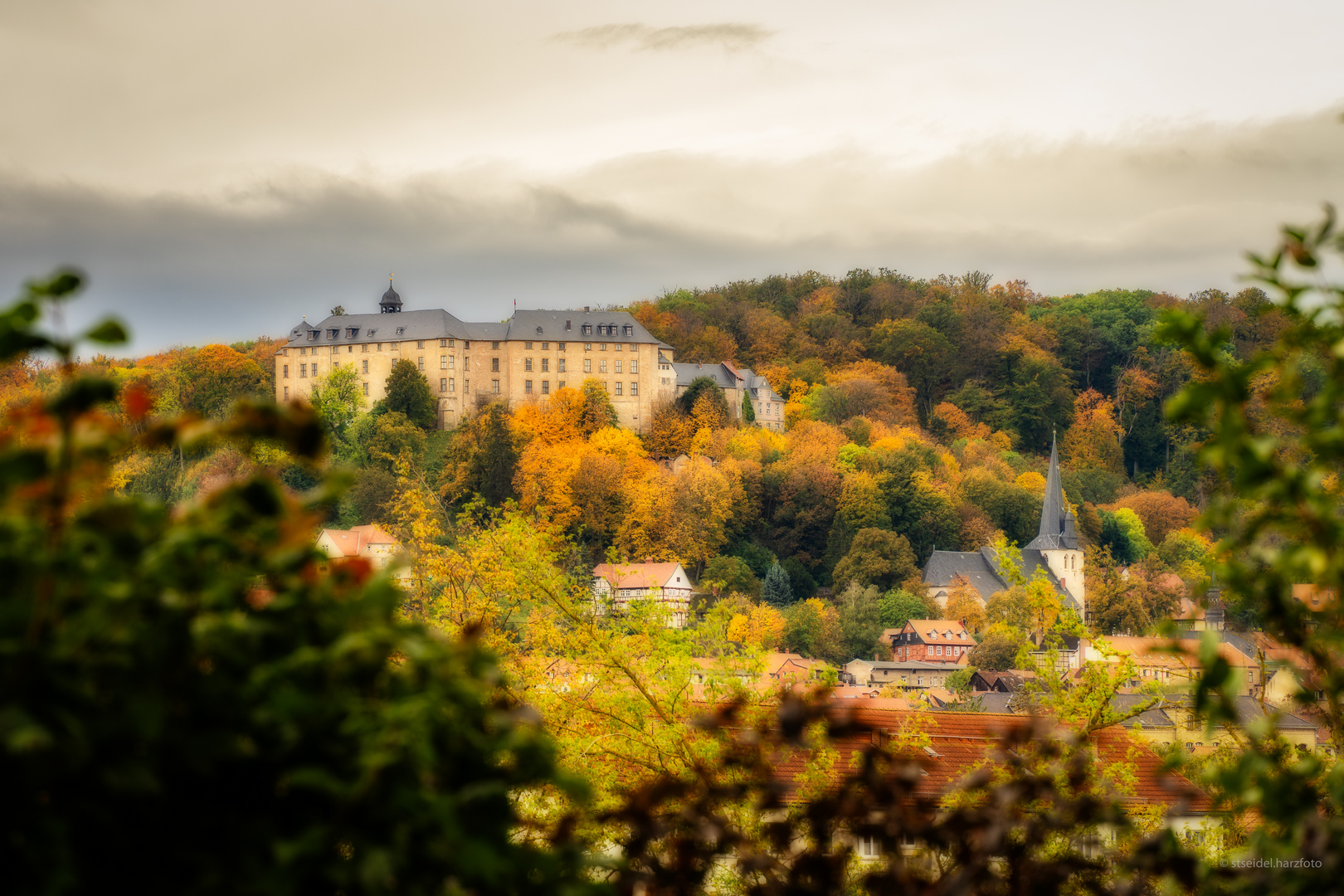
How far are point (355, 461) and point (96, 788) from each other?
2738 inches

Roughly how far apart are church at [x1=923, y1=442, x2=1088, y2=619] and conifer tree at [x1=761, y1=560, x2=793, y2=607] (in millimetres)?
8017

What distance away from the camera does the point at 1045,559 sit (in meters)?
72.2

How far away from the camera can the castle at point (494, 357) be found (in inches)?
3130

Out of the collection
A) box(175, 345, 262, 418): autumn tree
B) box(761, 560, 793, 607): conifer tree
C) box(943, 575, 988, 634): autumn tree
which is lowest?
box(943, 575, 988, 634): autumn tree

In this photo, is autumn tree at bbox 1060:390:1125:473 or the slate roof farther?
autumn tree at bbox 1060:390:1125:473

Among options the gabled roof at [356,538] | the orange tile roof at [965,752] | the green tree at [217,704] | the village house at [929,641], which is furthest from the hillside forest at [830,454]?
the green tree at [217,704]

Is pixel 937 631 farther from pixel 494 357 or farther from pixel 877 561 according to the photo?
pixel 494 357

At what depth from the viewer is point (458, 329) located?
3204 inches

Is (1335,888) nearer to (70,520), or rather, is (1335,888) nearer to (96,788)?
(96,788)

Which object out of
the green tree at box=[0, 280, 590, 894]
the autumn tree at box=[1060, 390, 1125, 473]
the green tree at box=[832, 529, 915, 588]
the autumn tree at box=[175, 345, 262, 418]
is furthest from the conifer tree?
the green tree at box=[0, 280, 590, 894]

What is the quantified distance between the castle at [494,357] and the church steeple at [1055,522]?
20042 millimetres

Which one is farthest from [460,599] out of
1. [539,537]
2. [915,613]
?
[915,613]

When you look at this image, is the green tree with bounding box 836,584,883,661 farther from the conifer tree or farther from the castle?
the castle

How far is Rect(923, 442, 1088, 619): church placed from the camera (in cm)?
6881
